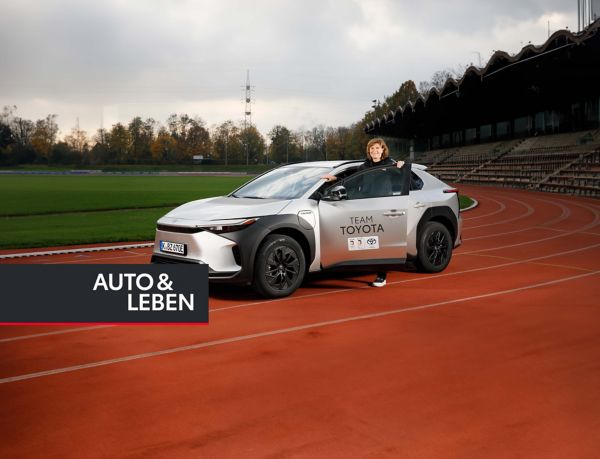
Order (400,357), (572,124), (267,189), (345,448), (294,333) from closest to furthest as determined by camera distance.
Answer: (345,448), (400,357), (294,333), (267,189), (572,124)

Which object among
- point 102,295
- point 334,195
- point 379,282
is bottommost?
point 379,282

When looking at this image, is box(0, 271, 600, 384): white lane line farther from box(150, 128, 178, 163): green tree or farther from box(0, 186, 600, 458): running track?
box(150, 128, 178, 163): green tree

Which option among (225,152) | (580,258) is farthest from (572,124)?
(225,152)

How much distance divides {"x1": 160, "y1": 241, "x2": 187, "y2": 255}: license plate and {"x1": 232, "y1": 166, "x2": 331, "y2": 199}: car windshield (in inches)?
62.3

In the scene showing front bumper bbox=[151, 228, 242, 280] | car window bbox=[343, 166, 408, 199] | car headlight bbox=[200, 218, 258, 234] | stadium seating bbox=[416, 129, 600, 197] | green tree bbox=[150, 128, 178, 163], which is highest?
green tree bbox=[150, 128, 178, 163]

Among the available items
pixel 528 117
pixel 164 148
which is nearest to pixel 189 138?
pixel 164 148

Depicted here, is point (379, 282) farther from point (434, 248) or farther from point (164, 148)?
point (164, 148)

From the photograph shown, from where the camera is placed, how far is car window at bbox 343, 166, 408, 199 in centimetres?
902

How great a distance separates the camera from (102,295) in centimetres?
701

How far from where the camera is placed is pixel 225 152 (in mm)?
149250

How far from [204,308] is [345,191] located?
8.77 ft

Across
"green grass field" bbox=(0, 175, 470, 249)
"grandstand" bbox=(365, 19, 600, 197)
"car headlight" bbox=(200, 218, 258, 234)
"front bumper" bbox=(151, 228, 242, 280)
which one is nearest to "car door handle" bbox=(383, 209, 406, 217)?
"car headlight" bbox=(200, 218, 258, 234)

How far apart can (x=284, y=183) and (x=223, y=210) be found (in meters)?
1.37

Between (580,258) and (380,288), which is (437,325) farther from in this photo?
(580,258)
